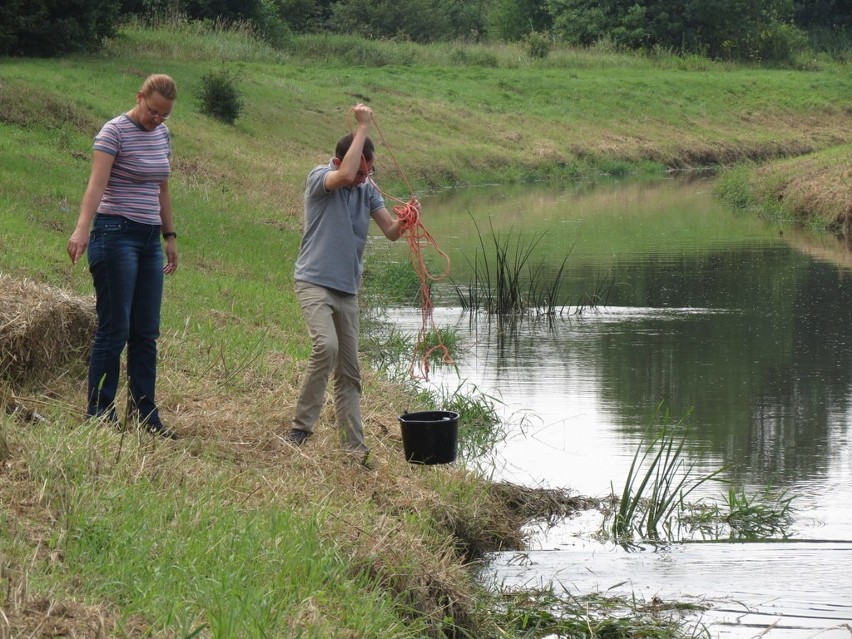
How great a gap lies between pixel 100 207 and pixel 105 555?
2.50 metres

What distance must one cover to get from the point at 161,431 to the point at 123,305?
666 millimetres

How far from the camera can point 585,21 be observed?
186ft

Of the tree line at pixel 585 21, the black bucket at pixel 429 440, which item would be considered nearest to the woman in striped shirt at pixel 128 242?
the black bucket at pixel 429 440

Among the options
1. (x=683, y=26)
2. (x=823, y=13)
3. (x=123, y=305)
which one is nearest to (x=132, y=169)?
(x=123, y=305)

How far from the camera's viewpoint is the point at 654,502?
7.49 m

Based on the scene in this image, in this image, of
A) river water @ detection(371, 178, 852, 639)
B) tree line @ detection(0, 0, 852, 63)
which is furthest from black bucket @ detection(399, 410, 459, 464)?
tree line @ detection(0, 0, 852, 63)

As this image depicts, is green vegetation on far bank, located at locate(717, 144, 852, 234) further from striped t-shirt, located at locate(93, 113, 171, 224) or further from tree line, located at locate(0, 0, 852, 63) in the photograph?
striped t-shirt, located at locate(93, 113, 171, 224)

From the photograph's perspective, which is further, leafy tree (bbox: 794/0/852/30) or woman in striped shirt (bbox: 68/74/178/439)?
leafy tree (bbox: 794/0/852/30)

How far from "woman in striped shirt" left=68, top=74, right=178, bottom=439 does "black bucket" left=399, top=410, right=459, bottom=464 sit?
48.0 inches

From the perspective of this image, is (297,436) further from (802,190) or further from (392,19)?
(392,19)

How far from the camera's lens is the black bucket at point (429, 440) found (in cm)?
684

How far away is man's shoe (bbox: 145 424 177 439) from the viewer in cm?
681

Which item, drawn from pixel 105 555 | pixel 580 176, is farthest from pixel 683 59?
pixel 105 555

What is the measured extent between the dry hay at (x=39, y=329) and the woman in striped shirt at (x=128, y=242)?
0.68 metres
